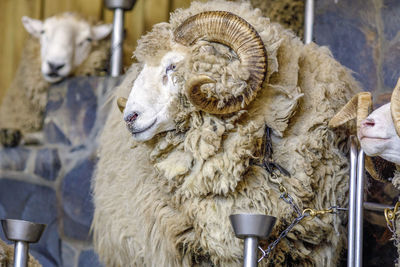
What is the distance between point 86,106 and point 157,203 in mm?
1525

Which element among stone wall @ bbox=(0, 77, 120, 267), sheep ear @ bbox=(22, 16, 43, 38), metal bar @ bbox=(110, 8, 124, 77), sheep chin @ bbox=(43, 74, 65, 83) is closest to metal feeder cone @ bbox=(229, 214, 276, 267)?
stone wall @ bbox=(0, 77, 120, 267)

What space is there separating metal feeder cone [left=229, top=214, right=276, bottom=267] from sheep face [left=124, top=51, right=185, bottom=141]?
1.61 ft

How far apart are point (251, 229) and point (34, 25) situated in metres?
2.91

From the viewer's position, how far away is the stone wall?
12.6 feet

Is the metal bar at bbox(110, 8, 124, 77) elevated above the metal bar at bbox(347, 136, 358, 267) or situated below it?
above

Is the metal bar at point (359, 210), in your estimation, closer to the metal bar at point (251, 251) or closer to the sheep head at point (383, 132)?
the sheep head at point (383, 132)

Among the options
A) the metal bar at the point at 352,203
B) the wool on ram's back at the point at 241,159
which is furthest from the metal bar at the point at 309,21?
the metal bar at the point at 352,203

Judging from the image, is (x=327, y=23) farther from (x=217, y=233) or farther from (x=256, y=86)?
(x=217, y=233)

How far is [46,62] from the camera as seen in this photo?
420 cm

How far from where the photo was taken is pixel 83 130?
3.97 m

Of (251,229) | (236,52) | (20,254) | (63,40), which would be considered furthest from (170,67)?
(63,40)

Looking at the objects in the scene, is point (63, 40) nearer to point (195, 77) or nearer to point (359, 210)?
point (195, 77)

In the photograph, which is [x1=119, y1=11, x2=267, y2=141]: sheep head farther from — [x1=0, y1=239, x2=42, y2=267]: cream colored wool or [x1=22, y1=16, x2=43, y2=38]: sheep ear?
[x1=22, y1=16, x2=43, y2=38]: sheep ear

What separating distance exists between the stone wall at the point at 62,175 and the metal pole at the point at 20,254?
1.48 m
